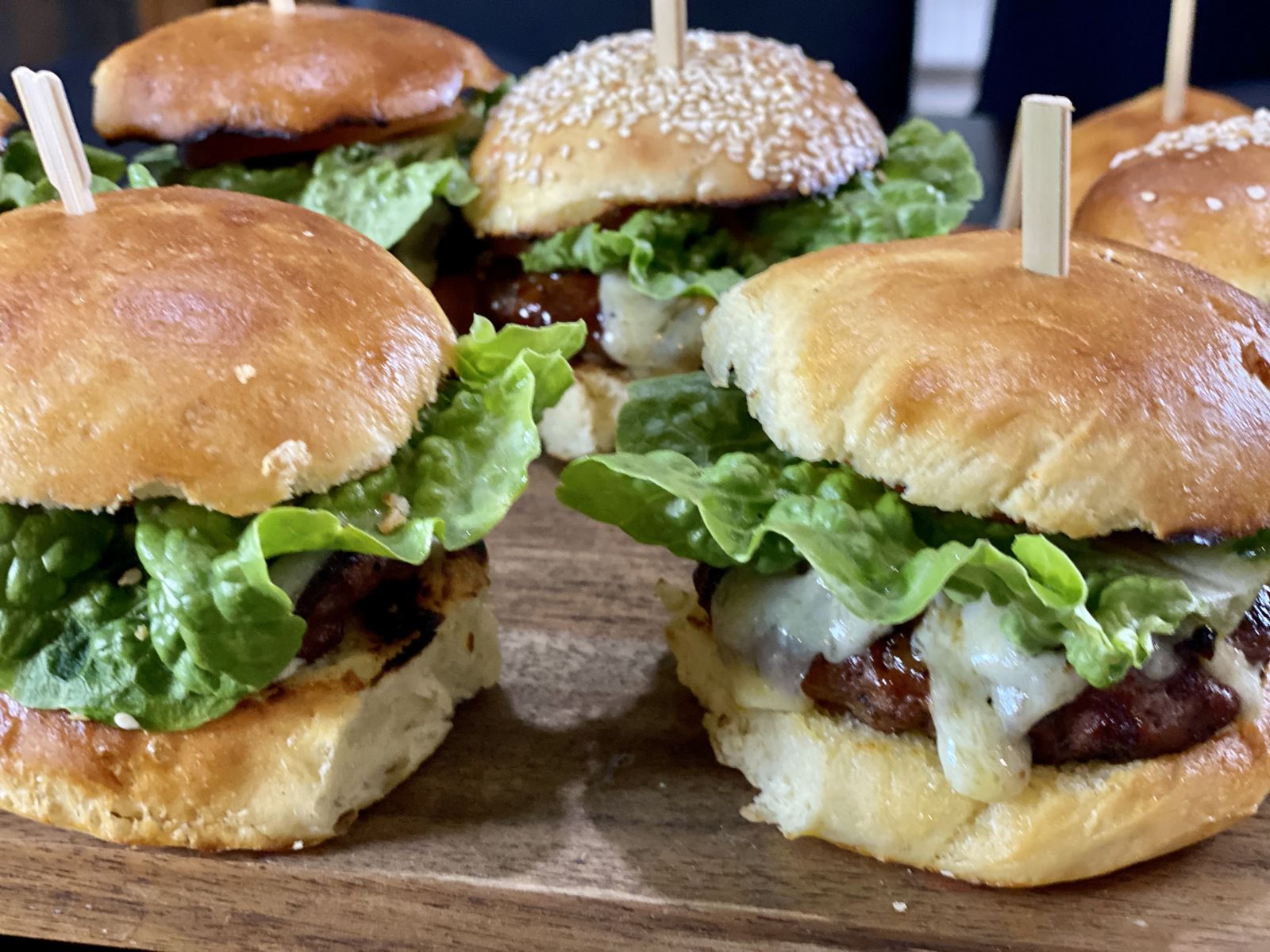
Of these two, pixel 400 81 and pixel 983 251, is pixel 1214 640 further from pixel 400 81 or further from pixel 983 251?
pixel 400 81

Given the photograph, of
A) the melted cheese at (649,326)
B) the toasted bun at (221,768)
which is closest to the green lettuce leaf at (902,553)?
the toasted bun at (221,768)

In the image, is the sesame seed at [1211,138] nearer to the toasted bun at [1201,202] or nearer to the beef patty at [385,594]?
the toasted bun at [1201,202]

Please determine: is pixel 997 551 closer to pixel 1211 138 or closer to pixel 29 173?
pixel 1211 138

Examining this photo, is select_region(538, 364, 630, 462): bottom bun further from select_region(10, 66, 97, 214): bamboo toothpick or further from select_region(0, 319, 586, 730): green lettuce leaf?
select_region(10, 66, 97, 214): bamboo toothpick

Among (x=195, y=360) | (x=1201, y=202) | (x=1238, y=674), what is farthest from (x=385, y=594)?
(x=1201, y=202)

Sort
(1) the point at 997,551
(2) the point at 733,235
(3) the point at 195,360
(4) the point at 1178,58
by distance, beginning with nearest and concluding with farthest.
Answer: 1. (1) the point at 997,551
2. (3) the point at 195,360
3. (2) the point at 733,235
4. (4) the point at 1178,58
